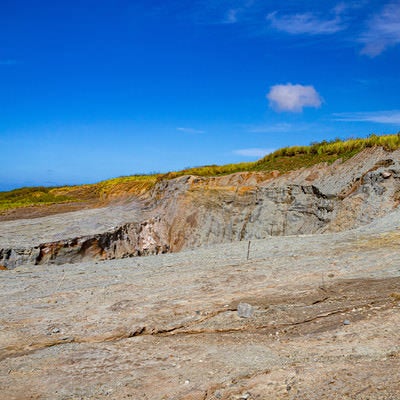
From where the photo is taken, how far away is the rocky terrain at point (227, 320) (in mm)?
7059

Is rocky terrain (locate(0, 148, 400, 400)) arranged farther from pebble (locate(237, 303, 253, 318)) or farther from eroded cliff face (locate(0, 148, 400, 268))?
eroded cliff face (locate(0, 148, 400, 268))

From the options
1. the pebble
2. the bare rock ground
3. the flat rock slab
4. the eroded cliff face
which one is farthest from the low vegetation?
the pebble

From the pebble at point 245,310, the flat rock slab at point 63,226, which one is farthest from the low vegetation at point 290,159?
the pebble at point 245,310

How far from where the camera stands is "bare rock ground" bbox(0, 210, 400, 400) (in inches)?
276

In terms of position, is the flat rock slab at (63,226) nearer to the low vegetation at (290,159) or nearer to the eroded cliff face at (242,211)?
the eroded cliff face at (242,211)

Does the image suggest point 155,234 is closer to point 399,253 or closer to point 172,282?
point 172,282

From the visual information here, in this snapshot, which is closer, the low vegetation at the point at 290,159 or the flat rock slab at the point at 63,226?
the flat rock slab at the point at 63,226

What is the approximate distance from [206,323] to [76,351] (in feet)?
8.92

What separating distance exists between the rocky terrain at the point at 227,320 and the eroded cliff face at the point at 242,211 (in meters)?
0.16

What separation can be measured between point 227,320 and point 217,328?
34 cm

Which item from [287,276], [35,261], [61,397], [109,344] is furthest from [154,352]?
[35,261]

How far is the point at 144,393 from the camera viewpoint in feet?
22.8

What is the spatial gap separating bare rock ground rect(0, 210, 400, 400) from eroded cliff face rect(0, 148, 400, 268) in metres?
4.53

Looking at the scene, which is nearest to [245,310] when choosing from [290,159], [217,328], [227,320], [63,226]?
[227,320]
